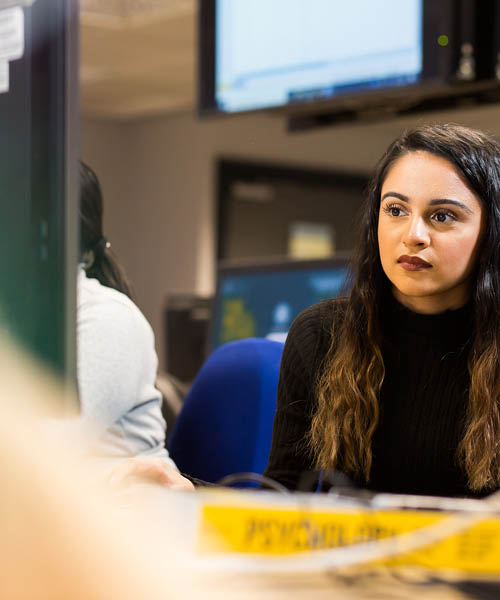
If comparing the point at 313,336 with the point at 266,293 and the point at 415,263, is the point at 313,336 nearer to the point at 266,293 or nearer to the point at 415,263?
the point at 415,263

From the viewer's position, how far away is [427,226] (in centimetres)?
123

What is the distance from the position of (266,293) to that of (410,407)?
119cm

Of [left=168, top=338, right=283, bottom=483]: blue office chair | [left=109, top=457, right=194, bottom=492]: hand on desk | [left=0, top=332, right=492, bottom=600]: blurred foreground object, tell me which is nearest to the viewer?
[left=0, top=332, right=492, bottom=600]: blurred foreground object

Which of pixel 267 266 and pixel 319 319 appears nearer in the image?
pixel 319 319

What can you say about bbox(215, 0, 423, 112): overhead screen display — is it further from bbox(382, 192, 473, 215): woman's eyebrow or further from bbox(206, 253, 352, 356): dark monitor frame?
bbox(382, 192, 473, 215): woman's eyebrow

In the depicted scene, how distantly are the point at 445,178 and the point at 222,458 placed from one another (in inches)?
23.9

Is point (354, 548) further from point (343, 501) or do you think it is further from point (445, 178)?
point (445, 178)

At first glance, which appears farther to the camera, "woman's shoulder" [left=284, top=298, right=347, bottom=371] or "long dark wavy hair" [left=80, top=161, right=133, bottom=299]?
"woman's shoulder" [left=284, top=298, right=347, bottom=371]

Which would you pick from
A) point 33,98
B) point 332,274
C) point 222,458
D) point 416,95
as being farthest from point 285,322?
point 33,98

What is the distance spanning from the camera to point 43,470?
747 mm

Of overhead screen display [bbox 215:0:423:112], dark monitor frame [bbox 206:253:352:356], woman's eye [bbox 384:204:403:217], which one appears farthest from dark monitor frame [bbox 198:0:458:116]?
woman's eye [bbox 384:204:403:217]

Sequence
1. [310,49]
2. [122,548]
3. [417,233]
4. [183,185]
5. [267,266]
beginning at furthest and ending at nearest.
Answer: [183,185], [267,266], [310,49], [417,233], [122,548]

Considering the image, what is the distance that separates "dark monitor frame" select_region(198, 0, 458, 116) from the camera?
225cm

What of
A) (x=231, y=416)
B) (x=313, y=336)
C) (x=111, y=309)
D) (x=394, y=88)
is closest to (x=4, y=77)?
(x=111, y=309)
